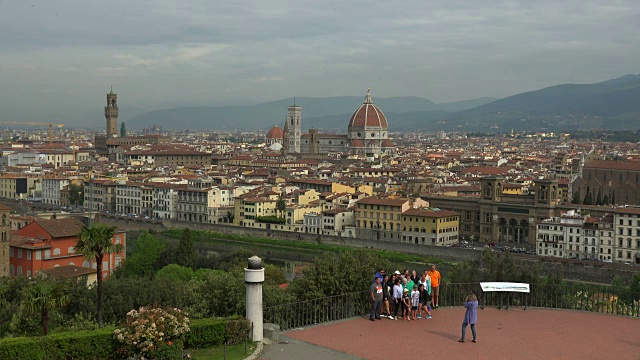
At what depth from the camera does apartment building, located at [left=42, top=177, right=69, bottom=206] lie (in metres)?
64.1

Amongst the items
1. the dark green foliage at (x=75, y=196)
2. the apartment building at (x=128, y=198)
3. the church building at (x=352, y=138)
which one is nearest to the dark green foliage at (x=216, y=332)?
the apartment building at (x=128, y=198)

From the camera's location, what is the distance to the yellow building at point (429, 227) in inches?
1666

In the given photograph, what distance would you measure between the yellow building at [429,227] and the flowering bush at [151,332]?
33.5 m

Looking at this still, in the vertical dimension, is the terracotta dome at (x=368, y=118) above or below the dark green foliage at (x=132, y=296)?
above

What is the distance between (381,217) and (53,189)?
31.2m

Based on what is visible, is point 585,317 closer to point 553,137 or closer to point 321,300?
point 321,300

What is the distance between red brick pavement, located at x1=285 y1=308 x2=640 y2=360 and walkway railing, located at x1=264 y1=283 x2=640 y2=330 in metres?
0.55

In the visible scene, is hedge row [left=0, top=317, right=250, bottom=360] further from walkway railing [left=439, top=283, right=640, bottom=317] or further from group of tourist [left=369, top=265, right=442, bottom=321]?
walkway railing [left=439, top=283, right=640, bottom=317]

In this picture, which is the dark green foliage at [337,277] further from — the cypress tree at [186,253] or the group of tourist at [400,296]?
the cypress tree at [186,253]

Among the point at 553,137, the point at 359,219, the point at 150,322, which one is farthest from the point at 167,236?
the point at 553,137

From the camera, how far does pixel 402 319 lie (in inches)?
459

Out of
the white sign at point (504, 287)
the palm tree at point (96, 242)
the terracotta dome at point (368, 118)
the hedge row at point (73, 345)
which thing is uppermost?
the terracotta dome at point (368, 118)

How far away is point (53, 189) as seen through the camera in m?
64.7

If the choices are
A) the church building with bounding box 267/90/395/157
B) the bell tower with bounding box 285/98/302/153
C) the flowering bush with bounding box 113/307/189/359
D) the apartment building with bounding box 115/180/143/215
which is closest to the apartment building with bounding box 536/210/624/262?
the apartment building with bounding box 115/180/143/215
